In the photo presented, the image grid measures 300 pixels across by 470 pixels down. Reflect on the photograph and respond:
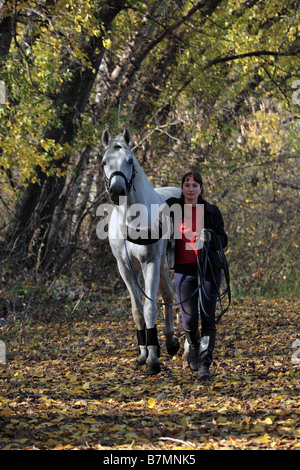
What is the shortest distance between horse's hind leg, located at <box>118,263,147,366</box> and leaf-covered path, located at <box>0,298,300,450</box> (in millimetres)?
210

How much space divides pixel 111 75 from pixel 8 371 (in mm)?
8108

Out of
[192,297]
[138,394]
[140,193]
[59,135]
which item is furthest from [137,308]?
[59,135]

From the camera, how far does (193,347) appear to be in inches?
236

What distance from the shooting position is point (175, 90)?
46.7ft

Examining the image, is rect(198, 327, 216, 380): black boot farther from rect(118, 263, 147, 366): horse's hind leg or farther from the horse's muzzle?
the horse's muzzle

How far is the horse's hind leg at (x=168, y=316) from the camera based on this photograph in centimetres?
646

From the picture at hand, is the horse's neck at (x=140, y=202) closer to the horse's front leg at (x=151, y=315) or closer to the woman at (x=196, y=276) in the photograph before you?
the woman at (x=196, y=276)

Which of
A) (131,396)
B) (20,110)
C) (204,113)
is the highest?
(204,113)

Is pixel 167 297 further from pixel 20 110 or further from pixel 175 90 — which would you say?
pixel 175 90

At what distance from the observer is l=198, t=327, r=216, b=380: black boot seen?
5672mm

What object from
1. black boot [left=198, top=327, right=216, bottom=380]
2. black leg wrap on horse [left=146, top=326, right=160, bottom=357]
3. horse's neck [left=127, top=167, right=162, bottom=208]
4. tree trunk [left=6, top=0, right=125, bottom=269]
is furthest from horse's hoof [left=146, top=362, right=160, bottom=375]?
tree trunk [left=6, top=0, right=125, bottom=269]

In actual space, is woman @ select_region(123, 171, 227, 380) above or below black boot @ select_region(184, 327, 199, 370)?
above

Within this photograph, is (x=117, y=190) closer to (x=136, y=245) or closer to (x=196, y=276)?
(x=136, y=245)
